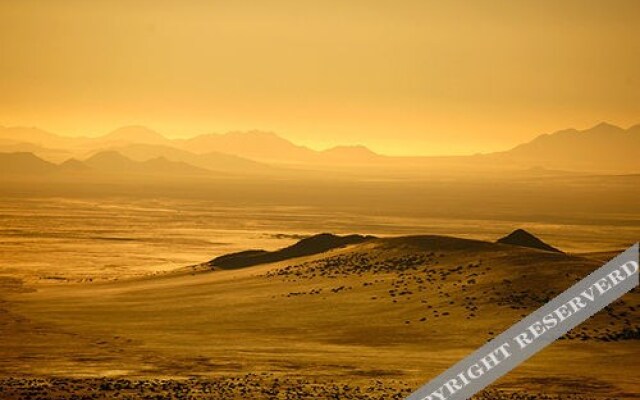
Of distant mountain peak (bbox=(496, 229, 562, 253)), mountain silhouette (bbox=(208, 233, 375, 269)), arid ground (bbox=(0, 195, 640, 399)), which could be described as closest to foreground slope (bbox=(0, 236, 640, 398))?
arid ground (bbox=(0, 195, 640, 399))

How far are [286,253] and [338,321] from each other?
34730mm

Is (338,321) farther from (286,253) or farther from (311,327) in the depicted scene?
(286,253)

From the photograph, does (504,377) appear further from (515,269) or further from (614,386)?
(515,269)

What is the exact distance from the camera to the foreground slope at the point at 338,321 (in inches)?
1545

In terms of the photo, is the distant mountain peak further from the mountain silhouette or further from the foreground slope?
the foreground slope

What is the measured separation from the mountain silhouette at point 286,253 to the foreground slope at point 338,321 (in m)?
7.68

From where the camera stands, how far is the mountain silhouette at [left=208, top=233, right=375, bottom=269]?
84.6 meters

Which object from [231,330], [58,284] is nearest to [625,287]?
[231,330]

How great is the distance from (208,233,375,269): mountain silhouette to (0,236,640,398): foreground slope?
302 inches

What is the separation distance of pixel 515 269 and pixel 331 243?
105ft

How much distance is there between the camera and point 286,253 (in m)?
86.8

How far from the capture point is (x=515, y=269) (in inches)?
2313

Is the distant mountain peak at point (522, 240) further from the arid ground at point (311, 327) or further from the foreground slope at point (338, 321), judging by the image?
the foreground slope at point (338, 321)

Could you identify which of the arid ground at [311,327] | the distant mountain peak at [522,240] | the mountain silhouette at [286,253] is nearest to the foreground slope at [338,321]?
the arid ground at [311,327]
